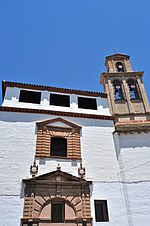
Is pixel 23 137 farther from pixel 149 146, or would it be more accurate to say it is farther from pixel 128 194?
pixel 149 146

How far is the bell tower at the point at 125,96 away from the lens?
45.6ft

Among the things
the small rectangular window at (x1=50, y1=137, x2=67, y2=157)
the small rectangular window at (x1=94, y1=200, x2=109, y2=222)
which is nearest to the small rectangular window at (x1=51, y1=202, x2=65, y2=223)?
the small rectangular window at (x1=94, y1=200, x2=109, y2=222)

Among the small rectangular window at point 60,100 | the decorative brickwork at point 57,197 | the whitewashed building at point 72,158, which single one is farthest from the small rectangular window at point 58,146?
the small rectangular window at point 60,100

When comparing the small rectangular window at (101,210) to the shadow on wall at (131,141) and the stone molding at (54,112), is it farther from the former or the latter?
the stone molding at (54,112)

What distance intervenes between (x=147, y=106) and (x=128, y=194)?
A: 21.9ft

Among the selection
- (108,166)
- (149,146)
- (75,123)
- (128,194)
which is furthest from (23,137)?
(149,146)

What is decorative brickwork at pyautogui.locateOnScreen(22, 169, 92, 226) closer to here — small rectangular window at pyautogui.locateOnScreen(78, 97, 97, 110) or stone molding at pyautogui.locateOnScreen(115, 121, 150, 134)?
stone molding at pyautogui.locateOnScreen(115, 121, 150, 134)

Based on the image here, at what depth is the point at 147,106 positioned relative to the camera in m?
14.9

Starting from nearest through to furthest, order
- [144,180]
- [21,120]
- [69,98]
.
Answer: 1. [144,180]
2. [21,120]
3. [69,98]

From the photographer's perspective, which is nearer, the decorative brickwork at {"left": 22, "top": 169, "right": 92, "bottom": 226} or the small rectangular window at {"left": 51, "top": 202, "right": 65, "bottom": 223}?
the decorative brickwork at {"left": 22, "top": 169, "right": 92, "bottom": 226}

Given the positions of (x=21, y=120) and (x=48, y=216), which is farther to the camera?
(x=21, y=120)

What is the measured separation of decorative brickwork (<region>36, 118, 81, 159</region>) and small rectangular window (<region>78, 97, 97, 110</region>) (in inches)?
83.6

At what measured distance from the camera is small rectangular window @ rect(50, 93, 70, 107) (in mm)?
14127

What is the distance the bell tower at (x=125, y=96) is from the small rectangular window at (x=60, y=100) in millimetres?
3104
